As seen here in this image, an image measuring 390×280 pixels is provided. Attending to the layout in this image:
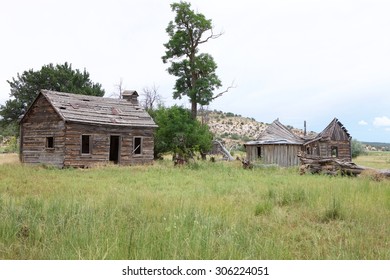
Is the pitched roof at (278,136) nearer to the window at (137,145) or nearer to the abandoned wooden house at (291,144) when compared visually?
the abandoned wooden house at (291,144)

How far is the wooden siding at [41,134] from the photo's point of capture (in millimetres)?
23641

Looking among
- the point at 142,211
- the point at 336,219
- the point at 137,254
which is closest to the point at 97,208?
the point at 142,211

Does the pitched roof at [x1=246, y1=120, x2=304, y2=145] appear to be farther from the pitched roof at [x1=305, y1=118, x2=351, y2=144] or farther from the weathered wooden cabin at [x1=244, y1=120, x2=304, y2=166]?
the pitched roof at [x1=305, y1=118, x2=351, y2=144]

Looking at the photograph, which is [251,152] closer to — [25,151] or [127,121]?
A: [127,121]

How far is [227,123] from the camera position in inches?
3595

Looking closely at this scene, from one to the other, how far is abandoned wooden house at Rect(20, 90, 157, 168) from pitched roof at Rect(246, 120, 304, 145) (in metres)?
12.1

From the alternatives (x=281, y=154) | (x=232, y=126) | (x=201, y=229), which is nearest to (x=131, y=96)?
(x=281, y=154)

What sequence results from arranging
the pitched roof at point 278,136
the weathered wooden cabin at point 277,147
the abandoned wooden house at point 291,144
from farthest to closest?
the pitched roof at point 278,136 → the abandoned wooden house at point 291,144 → the weathered wooden cabin at point 277,147

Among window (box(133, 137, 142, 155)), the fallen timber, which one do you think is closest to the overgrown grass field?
the fallen timber

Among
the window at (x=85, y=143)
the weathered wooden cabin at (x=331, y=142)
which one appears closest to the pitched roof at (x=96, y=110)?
the window at (x=85, y=143)

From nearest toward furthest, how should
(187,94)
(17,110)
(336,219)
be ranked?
(336,219) < (187,94) < (17,110)

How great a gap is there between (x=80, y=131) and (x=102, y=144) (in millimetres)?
1884

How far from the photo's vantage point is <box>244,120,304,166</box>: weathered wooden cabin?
32875 millimetres

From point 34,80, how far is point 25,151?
23.5m
